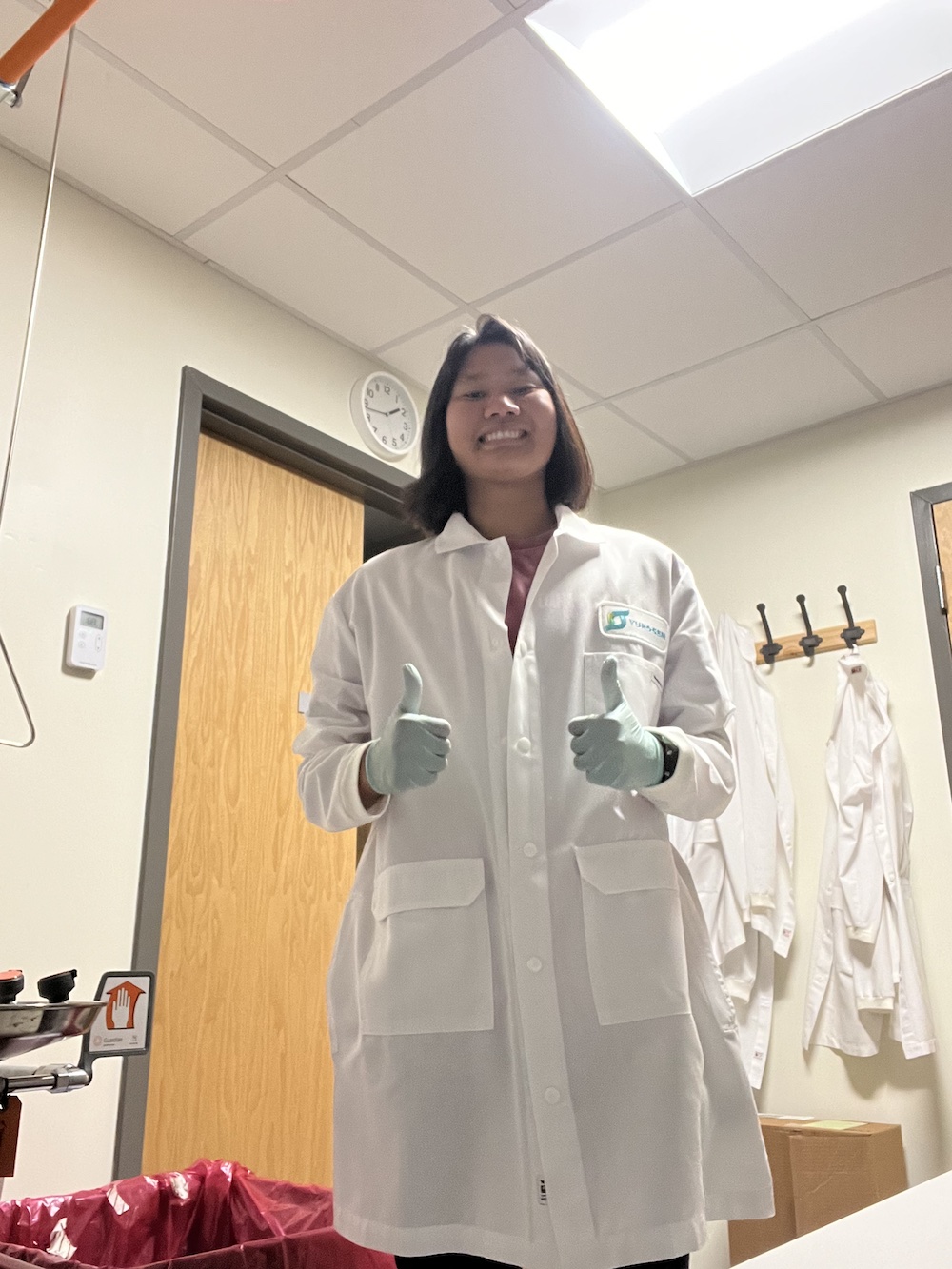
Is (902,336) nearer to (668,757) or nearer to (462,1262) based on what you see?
(668,757)

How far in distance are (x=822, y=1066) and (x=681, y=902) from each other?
2030 mm

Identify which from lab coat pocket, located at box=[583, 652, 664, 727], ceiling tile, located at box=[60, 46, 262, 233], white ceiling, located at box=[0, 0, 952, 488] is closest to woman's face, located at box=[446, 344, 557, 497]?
lab coat pocket, located at box=[583, 652, 664, 727]

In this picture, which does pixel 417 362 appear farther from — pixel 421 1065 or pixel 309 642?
pixel 421 1065

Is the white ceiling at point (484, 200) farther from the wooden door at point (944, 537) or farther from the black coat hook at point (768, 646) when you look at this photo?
the black coat hook at point (768, 646)

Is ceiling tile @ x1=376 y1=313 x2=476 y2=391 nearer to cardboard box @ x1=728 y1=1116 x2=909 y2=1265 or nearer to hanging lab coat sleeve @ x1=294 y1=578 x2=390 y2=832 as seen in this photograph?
hanging lab coat sleeve @ x1=294 y1=578 x2=390 y2=832

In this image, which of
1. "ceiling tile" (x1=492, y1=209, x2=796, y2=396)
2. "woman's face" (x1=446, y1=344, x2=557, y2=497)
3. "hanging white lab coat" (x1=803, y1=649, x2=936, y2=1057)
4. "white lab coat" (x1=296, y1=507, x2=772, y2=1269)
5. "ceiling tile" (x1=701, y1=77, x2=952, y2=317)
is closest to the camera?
"white lab coat" (x1=296, y1=507, x2=772, y2=1269)

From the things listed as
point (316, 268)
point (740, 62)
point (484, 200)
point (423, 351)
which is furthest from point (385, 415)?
point (740, 62)

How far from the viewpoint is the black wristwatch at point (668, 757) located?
1031 mm

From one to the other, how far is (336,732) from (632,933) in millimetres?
406

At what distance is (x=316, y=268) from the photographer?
8.06ft

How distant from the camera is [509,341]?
1330mm

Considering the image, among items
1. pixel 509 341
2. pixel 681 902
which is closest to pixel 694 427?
pixel 509 341

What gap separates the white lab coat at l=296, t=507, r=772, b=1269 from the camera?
93 cm

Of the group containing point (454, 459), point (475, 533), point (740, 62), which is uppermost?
point (740, 62)
